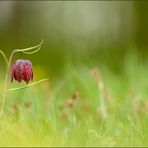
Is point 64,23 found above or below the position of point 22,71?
above

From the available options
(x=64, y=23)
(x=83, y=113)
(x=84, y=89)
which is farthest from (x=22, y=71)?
(x=64, y=23)

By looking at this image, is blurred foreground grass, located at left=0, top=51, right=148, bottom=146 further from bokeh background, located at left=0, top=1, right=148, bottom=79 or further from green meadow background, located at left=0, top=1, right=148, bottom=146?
bokeh background, located at left=0, top=1, right=148, bottom=79

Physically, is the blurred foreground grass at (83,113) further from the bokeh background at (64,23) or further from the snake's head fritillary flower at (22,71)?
the bokeh background at (64,23)

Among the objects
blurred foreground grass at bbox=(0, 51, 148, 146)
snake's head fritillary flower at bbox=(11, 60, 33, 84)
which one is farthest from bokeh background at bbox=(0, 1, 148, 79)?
snake's head fritillary flower at bbox=(11, 60, 33, 84)

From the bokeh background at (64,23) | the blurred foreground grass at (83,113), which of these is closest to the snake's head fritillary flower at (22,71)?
the blurred foreground grass at (83,113)

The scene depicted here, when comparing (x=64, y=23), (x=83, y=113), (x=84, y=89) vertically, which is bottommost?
(x=83, y=113)

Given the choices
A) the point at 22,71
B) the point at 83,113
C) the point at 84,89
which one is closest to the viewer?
the point at 22,71

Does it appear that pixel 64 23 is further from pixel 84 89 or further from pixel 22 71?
pixel 22 71

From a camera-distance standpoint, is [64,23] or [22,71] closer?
[22,71]
